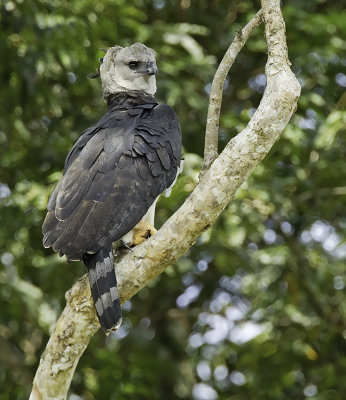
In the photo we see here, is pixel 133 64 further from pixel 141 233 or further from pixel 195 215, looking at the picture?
pixel 195 215

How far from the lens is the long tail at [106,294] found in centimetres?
389

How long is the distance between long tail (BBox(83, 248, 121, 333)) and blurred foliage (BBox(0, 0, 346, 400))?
1.96 meters

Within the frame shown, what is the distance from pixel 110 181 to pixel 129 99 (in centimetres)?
99

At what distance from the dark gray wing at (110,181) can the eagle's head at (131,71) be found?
0.55 metres

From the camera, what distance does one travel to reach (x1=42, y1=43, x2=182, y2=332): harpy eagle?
13.3ft

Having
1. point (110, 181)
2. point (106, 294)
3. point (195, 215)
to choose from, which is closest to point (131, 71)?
point (110, 181)

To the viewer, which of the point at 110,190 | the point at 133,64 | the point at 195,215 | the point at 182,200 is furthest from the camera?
the point at 182,200

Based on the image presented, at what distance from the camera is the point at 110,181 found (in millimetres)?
4289

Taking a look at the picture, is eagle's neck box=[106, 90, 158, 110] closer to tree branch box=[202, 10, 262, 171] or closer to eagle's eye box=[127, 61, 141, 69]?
eagle's eye box=[127, 61, 141, 69]

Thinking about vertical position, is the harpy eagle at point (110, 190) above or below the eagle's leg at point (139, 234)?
above

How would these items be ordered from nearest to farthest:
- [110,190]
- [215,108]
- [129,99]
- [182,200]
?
[215,108] < [110,190] < [129,99] < [182,200]

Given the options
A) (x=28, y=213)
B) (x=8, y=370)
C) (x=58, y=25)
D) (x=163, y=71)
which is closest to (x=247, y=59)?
(x=163, y=71)

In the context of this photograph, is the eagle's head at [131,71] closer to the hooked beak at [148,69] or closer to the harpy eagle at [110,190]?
the hooked beak at [148,69]

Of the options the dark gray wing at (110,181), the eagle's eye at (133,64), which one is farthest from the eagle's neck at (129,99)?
the dark gray wing at (110,181)
